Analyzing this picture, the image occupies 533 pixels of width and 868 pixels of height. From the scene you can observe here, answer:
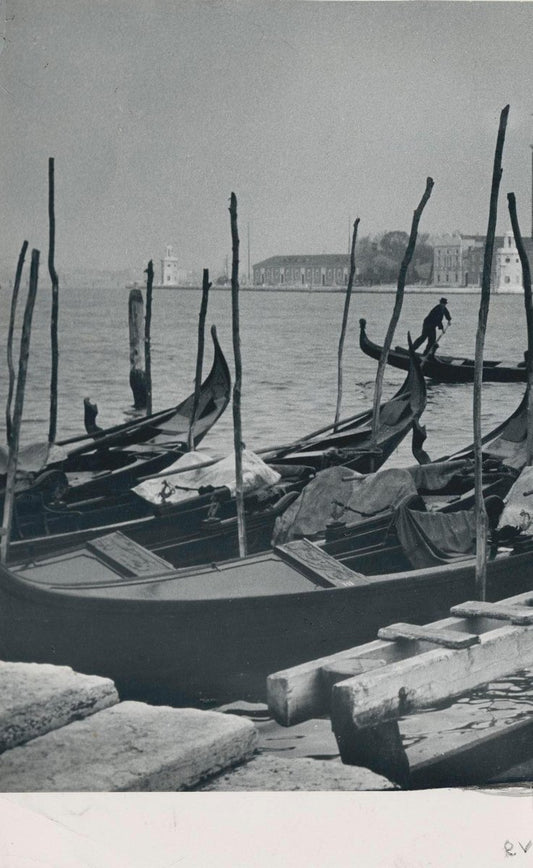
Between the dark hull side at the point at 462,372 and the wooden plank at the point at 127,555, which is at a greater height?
the dark hull side at the point at 462,372

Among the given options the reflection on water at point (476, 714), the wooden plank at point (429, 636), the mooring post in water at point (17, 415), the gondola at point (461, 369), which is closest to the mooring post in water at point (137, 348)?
the mooring post in water at point (17, 415)

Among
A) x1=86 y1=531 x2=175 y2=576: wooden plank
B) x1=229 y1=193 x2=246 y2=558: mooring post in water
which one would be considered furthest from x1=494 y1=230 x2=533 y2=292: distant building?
x1=86 y1=531 x2=175 y2=576: wooden plank

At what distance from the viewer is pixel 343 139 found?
140 inches

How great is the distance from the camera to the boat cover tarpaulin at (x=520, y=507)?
3.93m

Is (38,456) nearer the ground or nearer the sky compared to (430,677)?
nearer the sky

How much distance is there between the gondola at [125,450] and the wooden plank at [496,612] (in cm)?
138

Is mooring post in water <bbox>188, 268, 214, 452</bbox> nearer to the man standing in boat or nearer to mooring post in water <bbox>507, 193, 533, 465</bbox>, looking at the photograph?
the man standing in boat

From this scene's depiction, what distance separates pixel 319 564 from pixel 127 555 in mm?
583

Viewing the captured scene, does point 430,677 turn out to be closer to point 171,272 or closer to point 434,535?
point 434,535

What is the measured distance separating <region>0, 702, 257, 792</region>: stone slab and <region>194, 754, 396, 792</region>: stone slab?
0.04m

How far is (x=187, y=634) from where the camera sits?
313 centimetres

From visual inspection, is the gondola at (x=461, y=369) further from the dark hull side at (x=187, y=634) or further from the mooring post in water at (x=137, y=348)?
the dark hull side at (x=187, y=634)

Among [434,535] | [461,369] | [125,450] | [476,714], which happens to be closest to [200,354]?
[125,450]

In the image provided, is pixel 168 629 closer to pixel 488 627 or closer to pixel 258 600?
pixel 258 600
